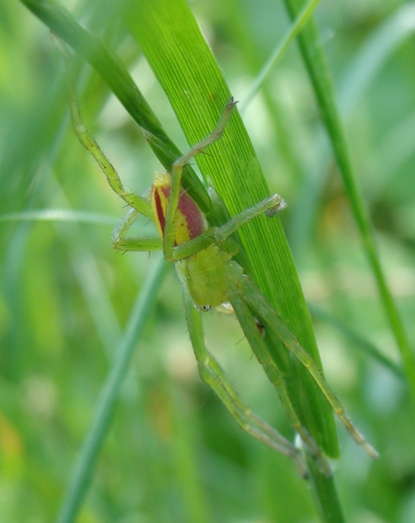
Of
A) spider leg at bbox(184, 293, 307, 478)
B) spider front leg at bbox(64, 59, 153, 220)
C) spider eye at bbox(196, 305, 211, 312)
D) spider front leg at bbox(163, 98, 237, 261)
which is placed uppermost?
spider front leg at bbox(64, 59, 153, 220)

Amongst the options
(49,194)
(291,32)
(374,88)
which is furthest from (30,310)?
(374,88)

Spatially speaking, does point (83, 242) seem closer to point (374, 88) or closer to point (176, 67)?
point (176, 67)

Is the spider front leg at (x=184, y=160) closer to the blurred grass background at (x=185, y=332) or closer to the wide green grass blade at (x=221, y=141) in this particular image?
the wide green grass blade at (x=221, y=141)

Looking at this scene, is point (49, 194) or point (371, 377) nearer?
point (49, 194)

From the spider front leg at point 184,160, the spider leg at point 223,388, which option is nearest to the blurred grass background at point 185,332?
the spider leg at point 223,388

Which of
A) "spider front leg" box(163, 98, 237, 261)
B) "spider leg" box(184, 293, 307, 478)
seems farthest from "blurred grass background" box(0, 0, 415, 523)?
"spider front leg" box(163, 98, 237, 261)

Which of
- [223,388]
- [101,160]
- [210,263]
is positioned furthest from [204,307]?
[101,160]

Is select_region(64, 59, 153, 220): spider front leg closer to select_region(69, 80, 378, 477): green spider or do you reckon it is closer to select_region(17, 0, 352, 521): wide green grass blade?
select_region(69, 80, 378, 477): green spider
